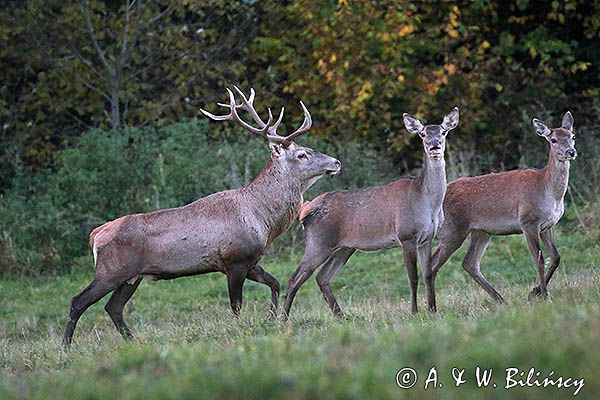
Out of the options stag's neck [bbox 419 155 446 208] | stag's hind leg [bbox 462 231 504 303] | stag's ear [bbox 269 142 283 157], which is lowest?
stag's hind leg [bbox 462 231 504 303]

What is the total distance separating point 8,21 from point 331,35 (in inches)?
214

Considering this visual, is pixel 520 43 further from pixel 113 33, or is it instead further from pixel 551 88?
pixel 113 33

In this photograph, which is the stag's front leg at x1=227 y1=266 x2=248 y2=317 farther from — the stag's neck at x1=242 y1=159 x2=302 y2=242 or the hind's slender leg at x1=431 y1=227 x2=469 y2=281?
the hind's slender leg at x1=431 y1=227 x2=469 y2=281

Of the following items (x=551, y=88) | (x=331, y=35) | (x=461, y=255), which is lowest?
(x=461, y=255)

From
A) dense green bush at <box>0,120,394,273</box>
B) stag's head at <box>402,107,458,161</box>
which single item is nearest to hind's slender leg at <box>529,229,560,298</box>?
stag's head at <box>402,107,458,161</box>

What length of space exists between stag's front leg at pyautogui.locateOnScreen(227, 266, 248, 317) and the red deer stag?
1.98 ft

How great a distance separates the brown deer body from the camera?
1122cm

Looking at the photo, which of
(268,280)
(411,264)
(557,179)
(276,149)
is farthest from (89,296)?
(557,179)

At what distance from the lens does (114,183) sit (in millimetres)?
16844

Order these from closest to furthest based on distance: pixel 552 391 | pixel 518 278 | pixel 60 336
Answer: pixel 552 391, pixel 60 336, pixel 518 278

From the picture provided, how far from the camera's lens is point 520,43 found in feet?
66.9

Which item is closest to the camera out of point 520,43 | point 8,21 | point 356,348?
point 356,348

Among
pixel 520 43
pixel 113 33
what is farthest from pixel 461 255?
pixel 113 33

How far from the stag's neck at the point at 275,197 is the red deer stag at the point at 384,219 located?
0.30 metres
